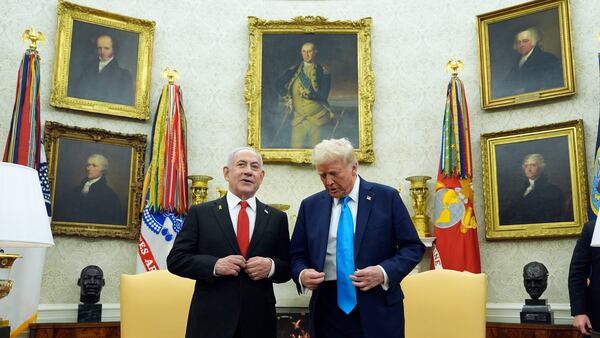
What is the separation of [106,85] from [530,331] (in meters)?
5.25

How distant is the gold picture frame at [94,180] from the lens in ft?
21.3

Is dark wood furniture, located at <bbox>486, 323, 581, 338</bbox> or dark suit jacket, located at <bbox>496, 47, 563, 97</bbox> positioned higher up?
dark suit jacket, located at <bbox>496, 47, 563, 97</bbox>

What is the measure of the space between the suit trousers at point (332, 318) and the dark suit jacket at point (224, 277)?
0.33 m

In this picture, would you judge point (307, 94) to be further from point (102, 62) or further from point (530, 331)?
point (530, 331)

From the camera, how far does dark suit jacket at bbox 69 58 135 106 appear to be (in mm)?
6863

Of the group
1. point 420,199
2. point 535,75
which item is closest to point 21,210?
point 420,199

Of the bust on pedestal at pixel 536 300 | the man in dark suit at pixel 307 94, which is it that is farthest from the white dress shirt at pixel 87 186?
the bust on pedestal at pixel 536 300

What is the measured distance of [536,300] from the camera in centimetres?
573

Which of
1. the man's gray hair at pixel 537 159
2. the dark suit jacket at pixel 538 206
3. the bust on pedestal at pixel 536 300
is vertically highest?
the man's gray hair at pixel 537 159

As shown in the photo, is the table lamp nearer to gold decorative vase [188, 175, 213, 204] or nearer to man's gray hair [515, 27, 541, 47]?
gold decorative vase [188, 175, 213, 204]

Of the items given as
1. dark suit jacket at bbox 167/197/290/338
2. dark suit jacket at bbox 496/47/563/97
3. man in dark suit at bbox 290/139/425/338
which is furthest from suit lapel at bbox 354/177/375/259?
dark suit jacket at bbox 496/47/563/97

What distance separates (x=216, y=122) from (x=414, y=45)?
267cm

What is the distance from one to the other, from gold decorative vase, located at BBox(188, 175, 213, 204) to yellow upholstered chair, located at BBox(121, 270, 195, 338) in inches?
119

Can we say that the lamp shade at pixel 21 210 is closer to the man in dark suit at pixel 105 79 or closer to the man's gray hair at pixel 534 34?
the man in dark suit at pixel 105 79
